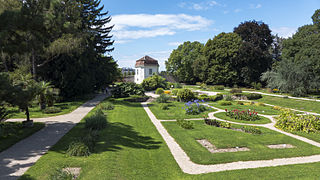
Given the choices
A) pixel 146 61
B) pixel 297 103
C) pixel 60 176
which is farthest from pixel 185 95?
pixel 146 61

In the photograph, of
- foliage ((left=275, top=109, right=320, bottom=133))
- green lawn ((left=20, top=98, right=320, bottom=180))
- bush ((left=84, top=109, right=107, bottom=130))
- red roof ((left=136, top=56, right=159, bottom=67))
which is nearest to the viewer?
green lawn ((left=20, top=98, right=320, bottom=180))

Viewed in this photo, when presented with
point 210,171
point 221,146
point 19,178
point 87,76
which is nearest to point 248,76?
point 87,76

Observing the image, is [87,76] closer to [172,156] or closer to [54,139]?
[54,139]

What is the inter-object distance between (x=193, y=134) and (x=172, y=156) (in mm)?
3036

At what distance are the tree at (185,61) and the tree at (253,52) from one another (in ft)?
43.1

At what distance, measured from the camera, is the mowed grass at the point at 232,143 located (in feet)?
24.3

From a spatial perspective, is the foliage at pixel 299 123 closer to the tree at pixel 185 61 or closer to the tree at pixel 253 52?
the tree at pixel 253 52

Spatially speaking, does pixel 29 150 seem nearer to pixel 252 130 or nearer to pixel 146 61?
pixel 252 130

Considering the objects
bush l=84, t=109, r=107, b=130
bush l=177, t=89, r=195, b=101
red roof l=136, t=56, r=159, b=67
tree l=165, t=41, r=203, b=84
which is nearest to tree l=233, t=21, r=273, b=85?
tree l=165, t=41, r=203, b=84

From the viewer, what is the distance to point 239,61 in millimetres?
37375

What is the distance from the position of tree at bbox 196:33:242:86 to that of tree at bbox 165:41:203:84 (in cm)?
770

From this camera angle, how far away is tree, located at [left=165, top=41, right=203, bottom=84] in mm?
50438

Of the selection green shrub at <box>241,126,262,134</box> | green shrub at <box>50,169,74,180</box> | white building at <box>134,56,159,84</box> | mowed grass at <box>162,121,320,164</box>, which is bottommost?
mowed grass at <box>162,121,320,164</box>

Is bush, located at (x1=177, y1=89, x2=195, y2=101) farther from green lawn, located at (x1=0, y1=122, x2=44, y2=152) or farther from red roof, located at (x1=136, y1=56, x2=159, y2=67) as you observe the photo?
red roof, located at (x1=136, y1=56, x2=159, y2=67)
